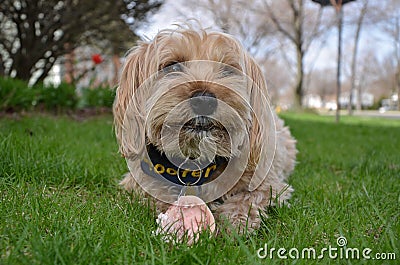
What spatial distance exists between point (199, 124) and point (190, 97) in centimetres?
17

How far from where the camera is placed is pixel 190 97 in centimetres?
233

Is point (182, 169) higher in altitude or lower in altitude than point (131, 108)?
lower

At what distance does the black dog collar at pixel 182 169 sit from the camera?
8.55 feet

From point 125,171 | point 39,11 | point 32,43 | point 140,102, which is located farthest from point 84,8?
point 140,102

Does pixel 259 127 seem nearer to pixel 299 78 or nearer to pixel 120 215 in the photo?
pixel 120 215

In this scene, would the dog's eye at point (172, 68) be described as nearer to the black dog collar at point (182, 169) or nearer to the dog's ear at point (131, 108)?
the dog's ear at point (131, 108)

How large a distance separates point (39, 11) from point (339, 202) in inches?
345

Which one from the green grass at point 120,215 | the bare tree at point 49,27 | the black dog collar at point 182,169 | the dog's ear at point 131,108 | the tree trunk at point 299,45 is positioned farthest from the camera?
the tree trunk at point 299,45

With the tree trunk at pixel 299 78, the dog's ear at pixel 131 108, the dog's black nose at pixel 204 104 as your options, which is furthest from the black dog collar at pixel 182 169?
the tree trunk at pixel 299 78

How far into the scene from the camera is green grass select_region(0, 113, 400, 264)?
1.79 metres

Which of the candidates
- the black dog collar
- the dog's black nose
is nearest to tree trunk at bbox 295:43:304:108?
the black dog collar

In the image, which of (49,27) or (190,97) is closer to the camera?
(190,97)

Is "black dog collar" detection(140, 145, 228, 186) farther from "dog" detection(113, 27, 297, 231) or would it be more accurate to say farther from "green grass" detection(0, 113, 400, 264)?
"green grass" detection(0, 113, 400, 264)

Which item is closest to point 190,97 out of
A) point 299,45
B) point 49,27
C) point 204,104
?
point 204,104
